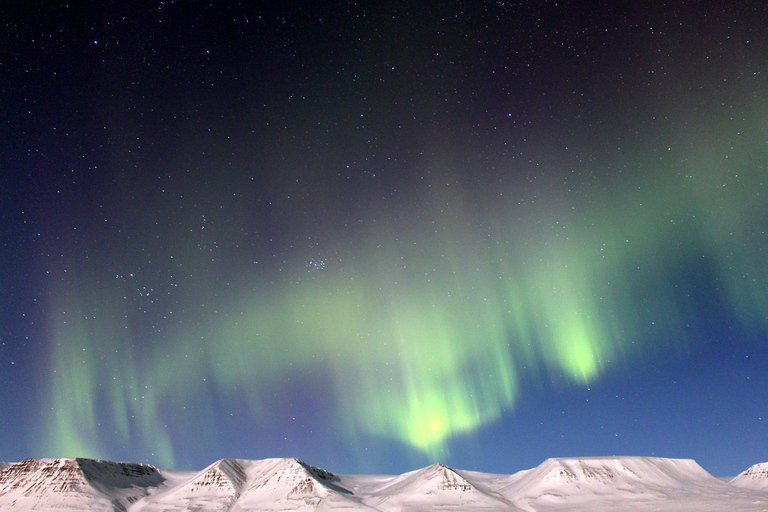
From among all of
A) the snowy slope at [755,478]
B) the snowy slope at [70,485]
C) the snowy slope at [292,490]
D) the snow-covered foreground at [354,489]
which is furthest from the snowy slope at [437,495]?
the snowy slope at [755,478]

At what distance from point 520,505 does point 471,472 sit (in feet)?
201

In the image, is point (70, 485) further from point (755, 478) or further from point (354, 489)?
point (755, 478)

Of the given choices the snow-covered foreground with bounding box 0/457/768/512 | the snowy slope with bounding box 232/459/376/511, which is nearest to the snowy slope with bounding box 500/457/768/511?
the snow-covered foreground with bounding box 0/457/768/512

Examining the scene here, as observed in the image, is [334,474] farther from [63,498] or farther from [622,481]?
[622,481]

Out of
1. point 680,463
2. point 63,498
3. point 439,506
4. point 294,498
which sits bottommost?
point 680,463

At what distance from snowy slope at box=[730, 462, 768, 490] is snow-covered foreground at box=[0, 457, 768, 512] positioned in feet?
1.37

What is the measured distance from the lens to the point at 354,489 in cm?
16312

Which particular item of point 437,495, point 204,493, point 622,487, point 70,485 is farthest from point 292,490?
point 622,487

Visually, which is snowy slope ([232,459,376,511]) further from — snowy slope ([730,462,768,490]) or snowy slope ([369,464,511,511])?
snowy slope ([730,462,768,490])

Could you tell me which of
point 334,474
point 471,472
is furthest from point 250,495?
point 471,472

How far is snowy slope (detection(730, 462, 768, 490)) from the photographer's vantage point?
158 m

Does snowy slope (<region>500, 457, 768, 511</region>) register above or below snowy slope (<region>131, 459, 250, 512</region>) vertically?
below

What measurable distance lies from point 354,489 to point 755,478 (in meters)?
139

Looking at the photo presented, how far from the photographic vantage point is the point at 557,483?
483ft
